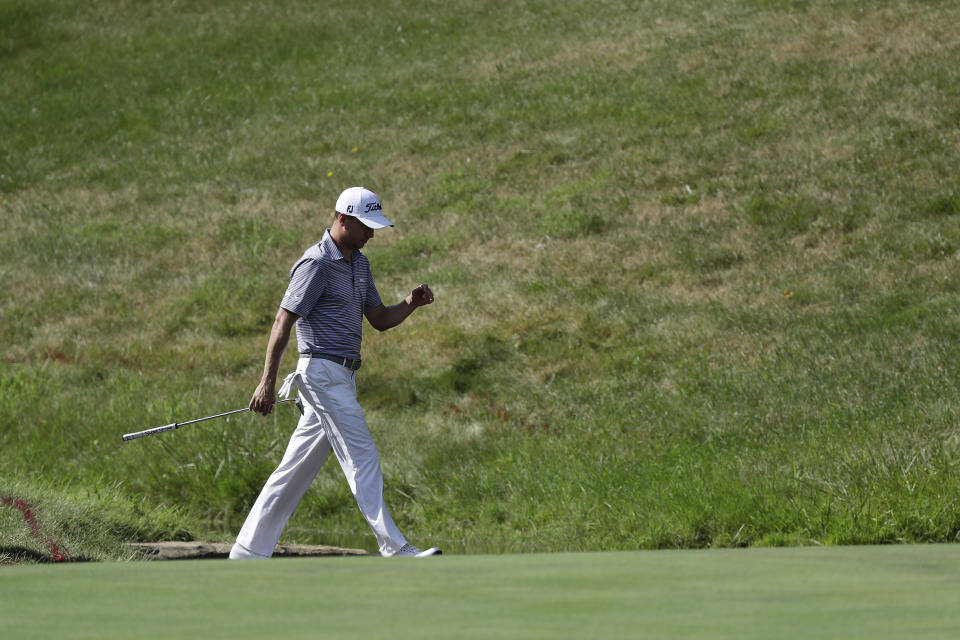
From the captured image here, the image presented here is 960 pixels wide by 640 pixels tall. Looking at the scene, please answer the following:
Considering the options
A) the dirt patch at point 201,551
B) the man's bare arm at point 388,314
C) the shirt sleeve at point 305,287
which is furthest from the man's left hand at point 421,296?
the dirt patch at point 201,551

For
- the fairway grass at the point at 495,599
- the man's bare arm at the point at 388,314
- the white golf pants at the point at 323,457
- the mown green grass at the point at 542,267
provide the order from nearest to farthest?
the fairway grass at the point at 495,599
the white golf pants at the point at 323,457
the man's bare arm at the point at 388,314
the mown green grass at the point at 542,267

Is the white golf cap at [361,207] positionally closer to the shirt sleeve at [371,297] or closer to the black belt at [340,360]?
the shirt sleeve at [371,297]

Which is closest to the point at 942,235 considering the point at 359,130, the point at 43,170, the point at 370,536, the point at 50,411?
the point at 370,536

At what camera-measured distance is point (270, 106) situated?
2806 centimetres

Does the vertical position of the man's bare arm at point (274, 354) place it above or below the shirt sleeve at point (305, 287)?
below

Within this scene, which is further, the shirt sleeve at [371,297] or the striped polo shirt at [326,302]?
the shirt sleeve at [371,297]

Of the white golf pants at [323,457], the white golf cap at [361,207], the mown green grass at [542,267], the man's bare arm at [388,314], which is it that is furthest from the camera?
the mown green grass at [542,267]

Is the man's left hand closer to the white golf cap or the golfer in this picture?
the golfer

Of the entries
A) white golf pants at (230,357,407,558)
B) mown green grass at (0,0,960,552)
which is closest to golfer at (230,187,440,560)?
white golf pants at (230,357,407,558)

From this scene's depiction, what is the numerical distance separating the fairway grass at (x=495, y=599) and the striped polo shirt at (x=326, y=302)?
10.7ft

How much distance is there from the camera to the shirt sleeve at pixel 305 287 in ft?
24.9

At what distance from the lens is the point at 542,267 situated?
55.6 feet

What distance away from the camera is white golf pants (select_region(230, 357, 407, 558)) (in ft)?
24.8

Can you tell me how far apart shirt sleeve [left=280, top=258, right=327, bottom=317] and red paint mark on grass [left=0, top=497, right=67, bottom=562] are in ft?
6.47
